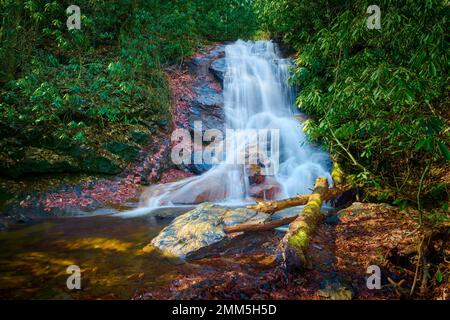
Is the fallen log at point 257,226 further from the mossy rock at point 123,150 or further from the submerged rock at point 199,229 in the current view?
the mossy rock at point 123,150

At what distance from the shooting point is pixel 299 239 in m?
4.02

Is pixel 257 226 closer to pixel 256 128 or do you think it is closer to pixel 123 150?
pixel 123 150

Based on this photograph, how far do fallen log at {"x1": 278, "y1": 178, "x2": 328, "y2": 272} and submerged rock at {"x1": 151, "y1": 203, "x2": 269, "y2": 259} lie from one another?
893 mm

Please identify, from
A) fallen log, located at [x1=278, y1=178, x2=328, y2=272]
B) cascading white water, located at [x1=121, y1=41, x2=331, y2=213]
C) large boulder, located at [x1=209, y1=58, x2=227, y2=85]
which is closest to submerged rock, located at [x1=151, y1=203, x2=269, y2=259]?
fallen log, located at [x1=278, y1=178, x2=328, y2=272]

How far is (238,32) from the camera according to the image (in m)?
17.3

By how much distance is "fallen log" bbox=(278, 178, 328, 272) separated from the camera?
3702 millimetres

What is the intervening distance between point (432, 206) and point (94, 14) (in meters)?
12.4

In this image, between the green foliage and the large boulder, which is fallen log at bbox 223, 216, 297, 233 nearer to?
the green foliage

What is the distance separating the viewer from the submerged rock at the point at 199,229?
4.62m

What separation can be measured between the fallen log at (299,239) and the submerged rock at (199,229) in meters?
0.89

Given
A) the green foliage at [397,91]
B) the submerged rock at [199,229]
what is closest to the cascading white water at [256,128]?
the submerged rock at [199,229]

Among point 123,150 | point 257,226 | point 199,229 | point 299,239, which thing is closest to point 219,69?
point 123,150

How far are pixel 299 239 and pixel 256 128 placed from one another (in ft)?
26.2
